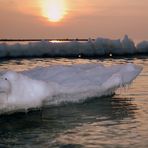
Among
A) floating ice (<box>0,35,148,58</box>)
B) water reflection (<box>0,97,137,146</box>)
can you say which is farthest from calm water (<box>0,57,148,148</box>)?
floating ice (<box>0,35,148,58</box>)

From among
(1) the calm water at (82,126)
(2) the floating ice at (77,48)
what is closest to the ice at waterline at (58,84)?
(1) the calm water at (82,126)

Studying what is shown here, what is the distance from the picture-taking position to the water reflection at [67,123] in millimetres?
10141

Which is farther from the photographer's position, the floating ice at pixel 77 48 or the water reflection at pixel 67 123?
the floating ice at pixel 77 48

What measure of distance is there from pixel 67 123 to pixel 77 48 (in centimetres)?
3915

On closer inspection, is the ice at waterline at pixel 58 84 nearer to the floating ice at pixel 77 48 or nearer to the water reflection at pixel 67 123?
the water reflection at pixel 67 123

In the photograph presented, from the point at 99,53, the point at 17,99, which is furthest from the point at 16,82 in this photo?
the point at 99,53

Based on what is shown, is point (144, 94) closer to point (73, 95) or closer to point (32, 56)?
point (73, 95)

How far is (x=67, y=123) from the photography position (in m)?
11.8

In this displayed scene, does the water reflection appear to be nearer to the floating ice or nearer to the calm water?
the calm water

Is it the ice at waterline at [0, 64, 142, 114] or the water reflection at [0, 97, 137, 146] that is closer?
the water reflection at [0, 97, 137, 146]

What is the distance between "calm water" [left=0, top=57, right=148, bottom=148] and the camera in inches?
389

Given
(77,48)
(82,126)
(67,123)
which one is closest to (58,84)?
(67,123)

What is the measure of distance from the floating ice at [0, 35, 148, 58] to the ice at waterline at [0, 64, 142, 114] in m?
31.6

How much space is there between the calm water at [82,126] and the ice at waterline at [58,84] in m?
0.32
